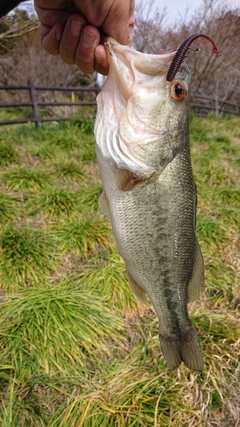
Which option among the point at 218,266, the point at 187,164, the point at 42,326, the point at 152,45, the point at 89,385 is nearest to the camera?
the point at 187,164

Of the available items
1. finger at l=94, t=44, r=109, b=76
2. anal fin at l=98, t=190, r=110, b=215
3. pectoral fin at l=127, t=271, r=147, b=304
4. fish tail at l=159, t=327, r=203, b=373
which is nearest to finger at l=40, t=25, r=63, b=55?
finger at l=94, t=44, r=109, b=76

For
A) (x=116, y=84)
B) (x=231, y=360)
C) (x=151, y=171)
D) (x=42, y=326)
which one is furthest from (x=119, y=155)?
(x=231, y=360)

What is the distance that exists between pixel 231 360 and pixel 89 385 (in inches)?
43.9

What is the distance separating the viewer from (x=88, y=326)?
2869 mm

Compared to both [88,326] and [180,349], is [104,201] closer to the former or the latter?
[180,349]

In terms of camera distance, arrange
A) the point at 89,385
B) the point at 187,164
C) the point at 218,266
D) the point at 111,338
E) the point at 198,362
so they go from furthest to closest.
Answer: the point at 218,266 → the point at 111,338 → the point at 89,385 → the point at 198,362 → the point at 187,164

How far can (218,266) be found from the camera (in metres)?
3.78

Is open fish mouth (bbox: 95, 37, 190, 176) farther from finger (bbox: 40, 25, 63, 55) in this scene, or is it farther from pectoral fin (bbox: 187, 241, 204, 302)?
pectoral fin (bbox: 187, 241, 204, 302)

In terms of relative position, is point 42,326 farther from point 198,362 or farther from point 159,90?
point 159,90

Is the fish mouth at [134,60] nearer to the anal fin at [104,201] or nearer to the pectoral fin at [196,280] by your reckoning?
the anal fin at [104,201]

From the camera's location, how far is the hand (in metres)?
1.38

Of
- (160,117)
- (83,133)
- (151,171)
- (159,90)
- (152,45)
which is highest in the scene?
(159,90)

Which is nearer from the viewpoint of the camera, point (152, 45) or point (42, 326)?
point (42, 326)

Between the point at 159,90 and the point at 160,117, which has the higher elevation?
the point at 159,90
